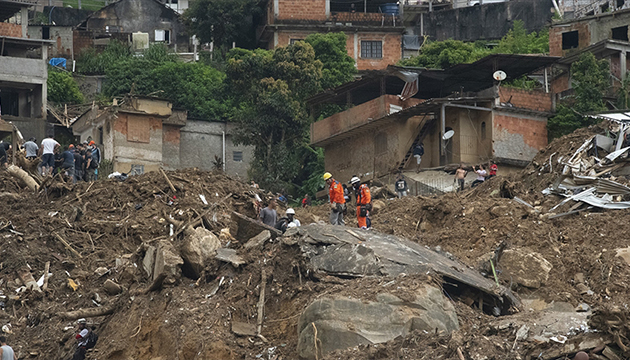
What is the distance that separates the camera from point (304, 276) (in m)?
16.5

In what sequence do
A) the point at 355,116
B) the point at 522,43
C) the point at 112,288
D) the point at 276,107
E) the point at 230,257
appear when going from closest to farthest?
the point at 230,257, the point at 112,288, the point at 355,116, the point at 276,107, the point at 522,43

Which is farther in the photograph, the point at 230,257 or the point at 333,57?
the point at 333,57

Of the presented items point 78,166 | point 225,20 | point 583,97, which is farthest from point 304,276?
point 225,20

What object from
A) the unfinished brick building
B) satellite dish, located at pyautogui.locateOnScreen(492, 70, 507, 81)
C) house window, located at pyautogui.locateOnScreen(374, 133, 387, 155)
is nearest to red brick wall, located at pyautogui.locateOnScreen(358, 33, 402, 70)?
the unfinished brick building

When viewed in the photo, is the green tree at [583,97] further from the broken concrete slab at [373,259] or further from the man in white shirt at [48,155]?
the broken concrete slab at [373,259]

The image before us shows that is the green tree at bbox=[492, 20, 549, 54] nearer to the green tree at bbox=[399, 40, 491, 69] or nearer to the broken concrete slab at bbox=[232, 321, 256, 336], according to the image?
the green tree at bbox=[399, 40, 491, 69]

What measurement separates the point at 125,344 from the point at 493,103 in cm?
2026

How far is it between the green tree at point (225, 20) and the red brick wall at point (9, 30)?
958 cm

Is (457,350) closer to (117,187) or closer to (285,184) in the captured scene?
(117,187)

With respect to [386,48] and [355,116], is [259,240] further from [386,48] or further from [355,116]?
[386,48]

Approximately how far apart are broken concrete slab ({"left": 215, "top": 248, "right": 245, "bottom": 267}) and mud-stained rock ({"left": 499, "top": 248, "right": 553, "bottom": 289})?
4903 millimetres

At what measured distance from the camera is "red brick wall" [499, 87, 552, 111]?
113 ft

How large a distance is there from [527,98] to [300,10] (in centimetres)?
1741

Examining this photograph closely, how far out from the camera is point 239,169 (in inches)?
1713
